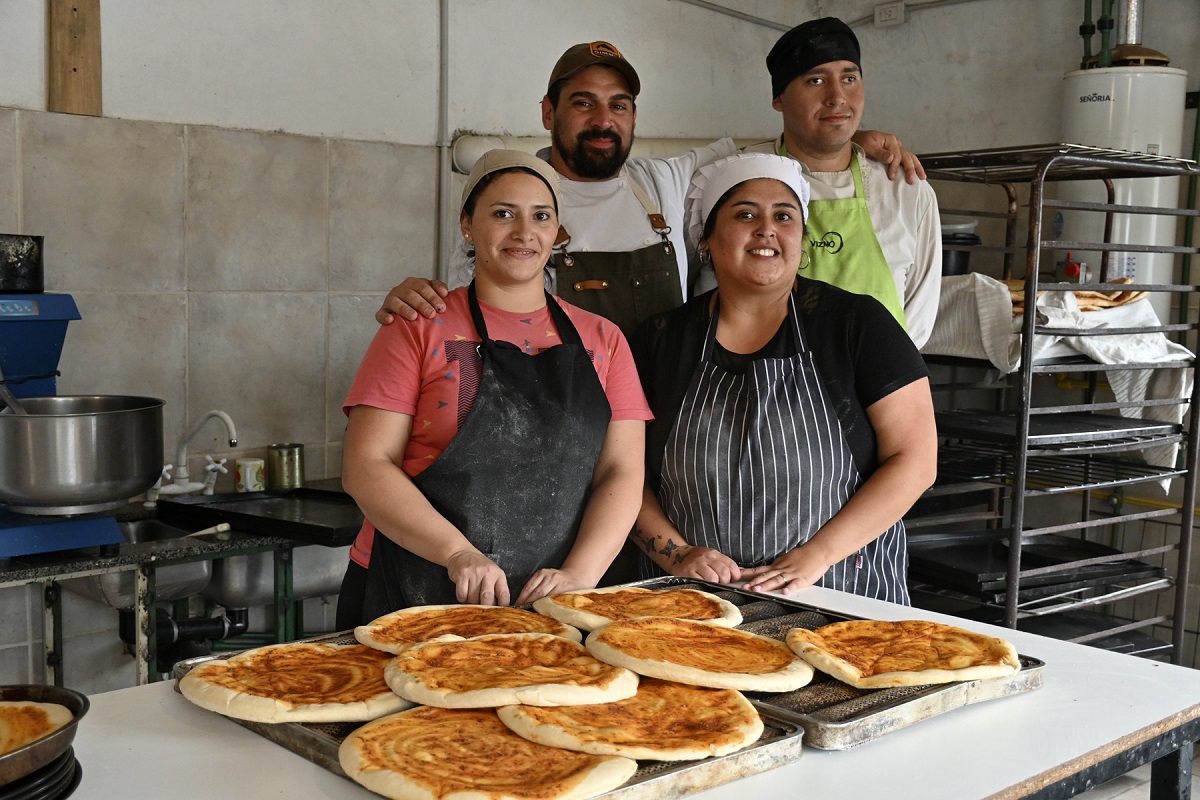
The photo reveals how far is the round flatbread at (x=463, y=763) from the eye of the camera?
1208 mm

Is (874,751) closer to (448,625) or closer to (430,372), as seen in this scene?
(448,625)

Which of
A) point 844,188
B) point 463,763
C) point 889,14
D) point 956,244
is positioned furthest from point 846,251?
point 889,14

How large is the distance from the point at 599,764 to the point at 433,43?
11.8ft

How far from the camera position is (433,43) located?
432 cm

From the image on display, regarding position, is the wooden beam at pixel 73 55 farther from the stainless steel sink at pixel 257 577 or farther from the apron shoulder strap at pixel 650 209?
the apron shoulder strap at pixel 650 209

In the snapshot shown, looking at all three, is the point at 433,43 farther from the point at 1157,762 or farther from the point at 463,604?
the point at 1157,762

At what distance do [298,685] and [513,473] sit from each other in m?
0.75

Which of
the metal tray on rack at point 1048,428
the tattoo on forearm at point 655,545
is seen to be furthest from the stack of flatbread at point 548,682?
the metal tray on rack at point 1048,428

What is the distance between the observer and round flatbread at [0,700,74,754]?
125 centimetres

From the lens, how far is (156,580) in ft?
10.8

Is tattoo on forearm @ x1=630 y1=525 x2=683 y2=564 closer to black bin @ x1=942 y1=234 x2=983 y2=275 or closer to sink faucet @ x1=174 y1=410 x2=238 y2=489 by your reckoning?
sink faucet @ x1=174 y1=410 x2=238 y2=489

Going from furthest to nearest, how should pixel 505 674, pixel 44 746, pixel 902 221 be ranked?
pixel 902 221
pixel 505 674
pixel 44 746

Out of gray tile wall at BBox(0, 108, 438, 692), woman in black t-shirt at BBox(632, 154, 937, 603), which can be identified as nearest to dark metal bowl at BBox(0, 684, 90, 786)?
woman in black t-shirt at BBox(632, 154, 937, 603)

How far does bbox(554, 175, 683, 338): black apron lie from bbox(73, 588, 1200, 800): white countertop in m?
1.48
